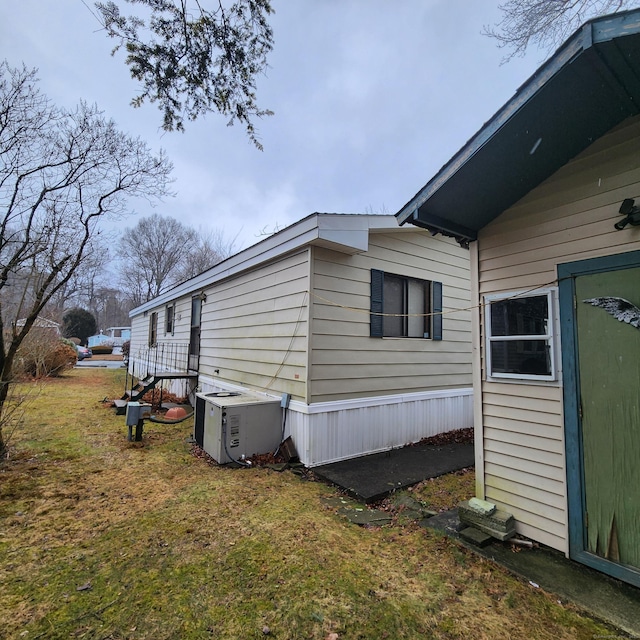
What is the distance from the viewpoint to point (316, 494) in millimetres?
3865

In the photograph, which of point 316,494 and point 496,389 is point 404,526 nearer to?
point 316,494

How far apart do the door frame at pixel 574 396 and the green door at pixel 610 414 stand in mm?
27

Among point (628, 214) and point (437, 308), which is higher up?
point (628, 214)

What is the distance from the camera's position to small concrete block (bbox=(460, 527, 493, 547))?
9.16 feet

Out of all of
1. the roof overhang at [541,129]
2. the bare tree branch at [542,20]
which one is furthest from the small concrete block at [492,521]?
the bare tree branch at [542,20]

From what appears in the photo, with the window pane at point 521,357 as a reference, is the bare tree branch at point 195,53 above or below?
above

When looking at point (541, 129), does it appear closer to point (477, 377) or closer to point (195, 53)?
point (477, 377)

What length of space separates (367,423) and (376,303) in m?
1.86

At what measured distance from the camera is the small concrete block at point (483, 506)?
2943 millimetres

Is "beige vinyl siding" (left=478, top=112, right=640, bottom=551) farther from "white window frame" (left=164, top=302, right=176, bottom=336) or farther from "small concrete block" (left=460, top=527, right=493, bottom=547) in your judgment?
"white window frame" (left=164, top=302, right=176, bottom=336)

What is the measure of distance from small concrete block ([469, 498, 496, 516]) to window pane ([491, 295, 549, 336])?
149 cm

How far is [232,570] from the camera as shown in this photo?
242 cm

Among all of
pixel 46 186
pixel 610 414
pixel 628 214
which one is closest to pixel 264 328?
pixel 46 186

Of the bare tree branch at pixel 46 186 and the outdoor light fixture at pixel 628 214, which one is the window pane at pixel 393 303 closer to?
the outdoor light fixture at pixel 628 214
